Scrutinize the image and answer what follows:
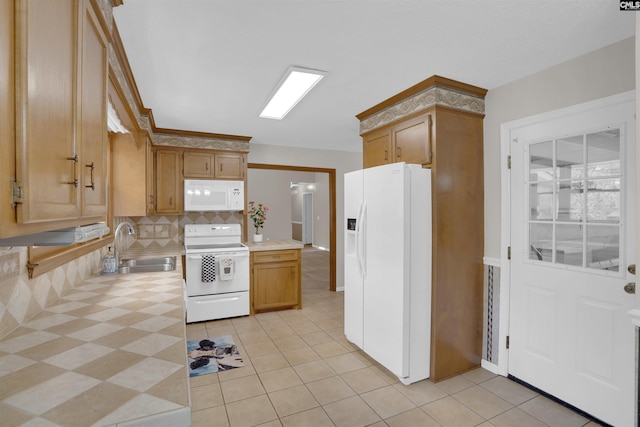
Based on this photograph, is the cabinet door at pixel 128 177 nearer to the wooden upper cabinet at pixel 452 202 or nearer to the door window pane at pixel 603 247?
the wooden upper cabinet at pixel 452 202

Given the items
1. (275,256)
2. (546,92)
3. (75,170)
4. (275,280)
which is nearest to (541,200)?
(546,92)

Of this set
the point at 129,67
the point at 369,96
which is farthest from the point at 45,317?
the point at 369,96

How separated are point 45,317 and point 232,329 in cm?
222

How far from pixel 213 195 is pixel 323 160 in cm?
192

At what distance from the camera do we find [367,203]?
277 cm

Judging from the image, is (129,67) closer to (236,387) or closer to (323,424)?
(236,387)

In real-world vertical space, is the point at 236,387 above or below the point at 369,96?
below

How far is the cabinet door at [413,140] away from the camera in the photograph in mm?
2525

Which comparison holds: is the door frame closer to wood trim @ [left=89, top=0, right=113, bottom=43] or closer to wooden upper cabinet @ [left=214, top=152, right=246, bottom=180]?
wood trim @ [left=89, top=0, right=113, bottom=43]

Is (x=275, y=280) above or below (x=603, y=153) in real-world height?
below

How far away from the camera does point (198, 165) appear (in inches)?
160

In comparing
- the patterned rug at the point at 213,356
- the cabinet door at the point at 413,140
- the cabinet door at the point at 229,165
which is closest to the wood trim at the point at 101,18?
the cabinet door at the point at 413,140

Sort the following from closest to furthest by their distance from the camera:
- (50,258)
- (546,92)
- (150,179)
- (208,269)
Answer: (50,258), (546,92), (150,179), (208,269)

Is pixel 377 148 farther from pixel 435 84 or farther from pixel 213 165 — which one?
pixel 213 165
